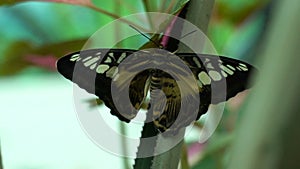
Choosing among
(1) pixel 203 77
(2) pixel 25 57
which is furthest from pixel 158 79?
(2) pixel 25 57

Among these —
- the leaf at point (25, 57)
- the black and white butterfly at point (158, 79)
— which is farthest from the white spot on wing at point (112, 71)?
the leaf at point (25, 57)

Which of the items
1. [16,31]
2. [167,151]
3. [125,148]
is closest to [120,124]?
[125,148]

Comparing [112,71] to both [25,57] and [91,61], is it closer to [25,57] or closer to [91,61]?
[91,61]

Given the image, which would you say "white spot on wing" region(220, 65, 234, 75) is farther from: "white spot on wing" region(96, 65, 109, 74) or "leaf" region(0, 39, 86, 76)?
"leaf" region(0, 39, 86, 76)

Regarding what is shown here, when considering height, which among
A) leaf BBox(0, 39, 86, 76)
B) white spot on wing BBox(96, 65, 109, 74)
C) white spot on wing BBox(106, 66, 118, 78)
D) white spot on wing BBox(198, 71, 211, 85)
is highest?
leaf BBox(0, 39, 86, 76)

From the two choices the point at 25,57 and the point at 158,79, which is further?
the point at 25,57

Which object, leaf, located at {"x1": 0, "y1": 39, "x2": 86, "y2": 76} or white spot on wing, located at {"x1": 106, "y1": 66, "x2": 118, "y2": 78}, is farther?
leaf, located at {"x1": 0, "y1": 39, "x2": 86, "y2": 76}

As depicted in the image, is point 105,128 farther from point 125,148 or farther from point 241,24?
point 241,24

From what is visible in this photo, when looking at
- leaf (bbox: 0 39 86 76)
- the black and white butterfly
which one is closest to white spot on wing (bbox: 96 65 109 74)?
the black and white butterfly
